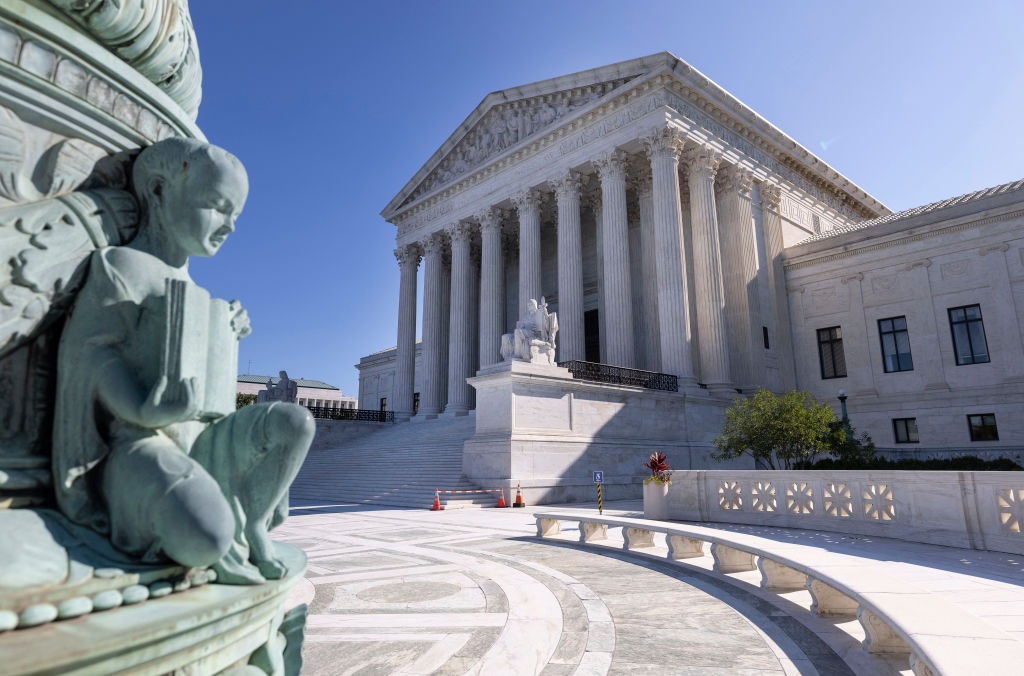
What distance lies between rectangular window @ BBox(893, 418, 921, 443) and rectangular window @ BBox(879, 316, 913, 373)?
92.7 inches

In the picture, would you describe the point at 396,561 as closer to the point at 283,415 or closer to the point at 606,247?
the point at 283,415

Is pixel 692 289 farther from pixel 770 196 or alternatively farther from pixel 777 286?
pixel 770 196

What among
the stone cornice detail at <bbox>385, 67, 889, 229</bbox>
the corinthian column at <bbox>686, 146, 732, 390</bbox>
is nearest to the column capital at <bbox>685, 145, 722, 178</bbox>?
the corinthian column at <bbox>686, 146, 732, 390</bbox>

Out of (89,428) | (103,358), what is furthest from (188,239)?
(89,428)

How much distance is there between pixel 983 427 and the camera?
85.1 ft

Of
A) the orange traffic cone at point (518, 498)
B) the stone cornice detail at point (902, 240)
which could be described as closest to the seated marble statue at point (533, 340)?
the orange traffic cone at point (518, 498)

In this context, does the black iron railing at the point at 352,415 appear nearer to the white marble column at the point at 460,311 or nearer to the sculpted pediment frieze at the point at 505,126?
the white marble column at the point at 460,311

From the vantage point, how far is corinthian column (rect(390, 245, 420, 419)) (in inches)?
1538

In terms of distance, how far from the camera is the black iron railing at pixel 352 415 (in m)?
35.2

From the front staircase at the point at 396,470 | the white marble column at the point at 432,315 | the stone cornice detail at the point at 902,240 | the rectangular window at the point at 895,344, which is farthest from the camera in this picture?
the white marble column at the point at 432,315

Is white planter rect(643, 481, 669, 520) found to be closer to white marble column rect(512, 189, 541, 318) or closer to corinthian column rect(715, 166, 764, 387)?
corinthian column rect(715, 166, 764, 387)

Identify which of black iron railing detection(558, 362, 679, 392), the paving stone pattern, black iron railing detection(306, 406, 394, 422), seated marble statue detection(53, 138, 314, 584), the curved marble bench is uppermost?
black iron railing detection(558, 362, 679, 392)

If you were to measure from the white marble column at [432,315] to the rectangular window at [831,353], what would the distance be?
21.3 m

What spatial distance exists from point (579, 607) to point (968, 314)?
29348mm
